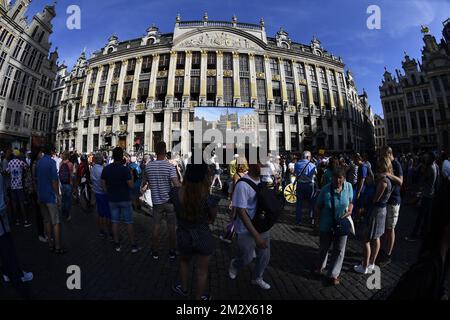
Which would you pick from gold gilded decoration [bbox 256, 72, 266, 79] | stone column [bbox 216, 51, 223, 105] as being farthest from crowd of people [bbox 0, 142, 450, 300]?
gold gilded decoration [bbox 256, 72, 266, 79]

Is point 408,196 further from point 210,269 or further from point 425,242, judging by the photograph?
point 425,242

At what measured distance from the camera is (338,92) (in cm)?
3978

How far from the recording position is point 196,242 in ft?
10.0

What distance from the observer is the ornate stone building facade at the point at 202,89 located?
3425 centimetres

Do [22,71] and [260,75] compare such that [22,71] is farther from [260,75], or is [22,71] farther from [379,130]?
[379,130]

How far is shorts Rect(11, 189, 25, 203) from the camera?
701 cm

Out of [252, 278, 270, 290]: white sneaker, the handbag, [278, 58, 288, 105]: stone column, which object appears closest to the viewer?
[252, 278, 270, 290]: white sneaker

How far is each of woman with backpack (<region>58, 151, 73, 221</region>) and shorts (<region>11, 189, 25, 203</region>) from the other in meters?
0.99

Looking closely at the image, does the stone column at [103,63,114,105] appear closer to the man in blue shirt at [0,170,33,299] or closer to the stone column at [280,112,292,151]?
the stone column at [280,112,292,151]

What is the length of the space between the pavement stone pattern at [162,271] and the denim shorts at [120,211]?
666 millimetres

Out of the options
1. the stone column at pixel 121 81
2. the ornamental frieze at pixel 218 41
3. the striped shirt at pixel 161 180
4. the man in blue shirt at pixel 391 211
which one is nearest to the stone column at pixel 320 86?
the ornamental frieze at pixel 218 41

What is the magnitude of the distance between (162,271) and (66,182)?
5.02 m
